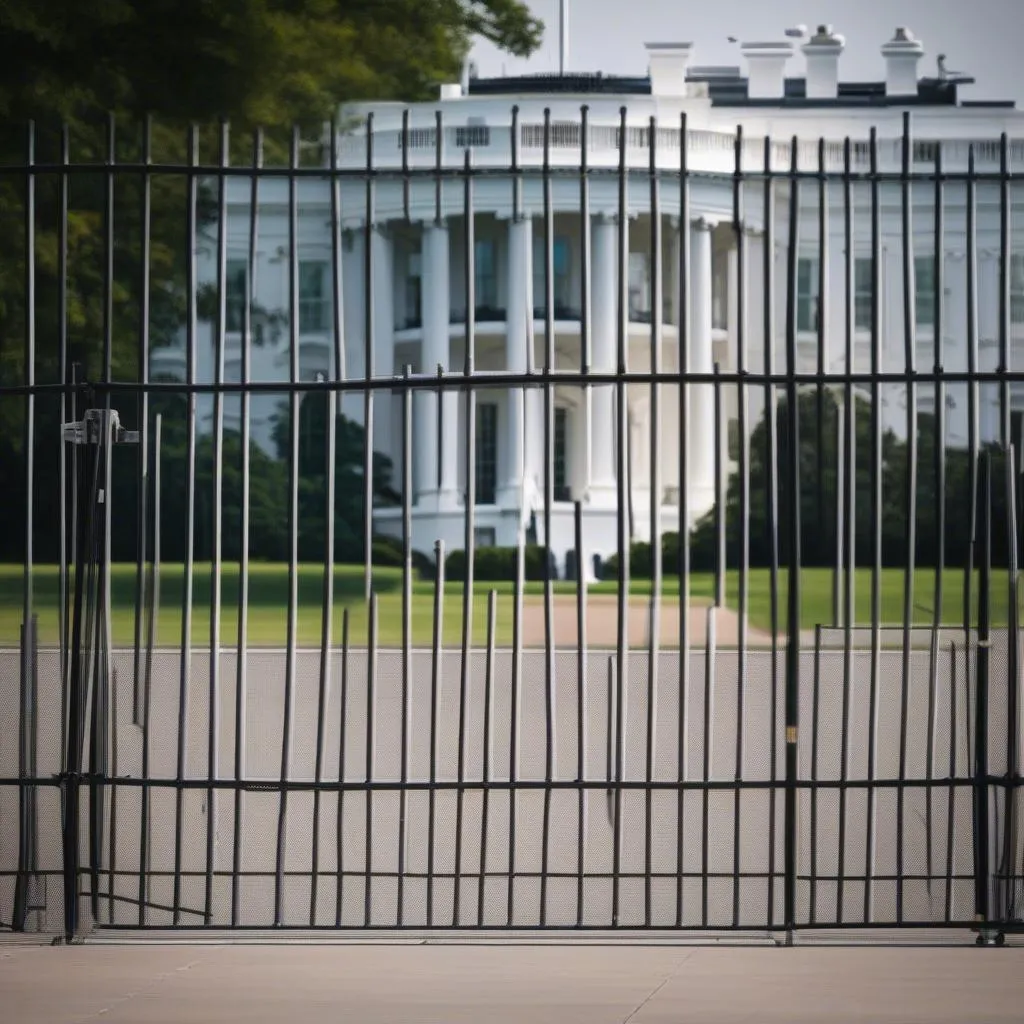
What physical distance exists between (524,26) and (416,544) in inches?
405

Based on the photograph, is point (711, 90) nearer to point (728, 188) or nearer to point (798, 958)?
point (728, 188)

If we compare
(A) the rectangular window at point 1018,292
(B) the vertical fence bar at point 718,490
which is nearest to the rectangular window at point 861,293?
(A) the rectangular window at point 1018,292

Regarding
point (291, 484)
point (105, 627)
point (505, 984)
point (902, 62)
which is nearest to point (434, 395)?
point (902, 62)

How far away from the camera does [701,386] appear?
3725cm

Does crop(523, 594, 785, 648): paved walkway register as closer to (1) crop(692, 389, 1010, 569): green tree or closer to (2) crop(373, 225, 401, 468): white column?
(1) crop(692, 389, 1010, 569): green tree

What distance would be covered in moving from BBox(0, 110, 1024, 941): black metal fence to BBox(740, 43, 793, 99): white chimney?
52.7ft

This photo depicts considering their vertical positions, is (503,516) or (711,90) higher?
(711,90)

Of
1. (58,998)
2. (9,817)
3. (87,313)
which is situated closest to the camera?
(58,998)

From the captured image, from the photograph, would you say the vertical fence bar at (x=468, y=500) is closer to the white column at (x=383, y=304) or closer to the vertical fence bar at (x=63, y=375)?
the vertical fence bar at (x=63, y=375)

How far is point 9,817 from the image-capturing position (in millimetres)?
11914

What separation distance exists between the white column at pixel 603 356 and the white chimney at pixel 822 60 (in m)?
6.23

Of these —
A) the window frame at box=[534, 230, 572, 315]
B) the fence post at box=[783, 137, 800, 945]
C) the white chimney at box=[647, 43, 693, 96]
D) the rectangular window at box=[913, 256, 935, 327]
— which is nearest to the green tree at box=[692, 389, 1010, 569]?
the rectangular window at box=[913, 256, 935, 327]

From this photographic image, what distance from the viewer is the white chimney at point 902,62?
1895 inches

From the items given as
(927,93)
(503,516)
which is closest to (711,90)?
(927,93)
